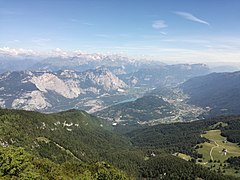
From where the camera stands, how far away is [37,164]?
137m

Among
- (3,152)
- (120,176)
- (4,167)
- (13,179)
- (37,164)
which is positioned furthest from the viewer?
(120,176)

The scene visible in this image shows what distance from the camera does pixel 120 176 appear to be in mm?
150375

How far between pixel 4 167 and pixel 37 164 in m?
40.2

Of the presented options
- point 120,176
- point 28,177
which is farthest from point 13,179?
point 120,176

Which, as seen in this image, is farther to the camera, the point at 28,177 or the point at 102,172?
the point at 102,172

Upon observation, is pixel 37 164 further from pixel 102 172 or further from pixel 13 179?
pixel 13 179

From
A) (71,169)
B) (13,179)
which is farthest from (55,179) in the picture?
(71,169)

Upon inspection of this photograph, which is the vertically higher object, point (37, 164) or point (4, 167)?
point (4, 167)

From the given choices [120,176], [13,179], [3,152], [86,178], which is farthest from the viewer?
[120,176]

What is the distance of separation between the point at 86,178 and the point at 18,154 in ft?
90.0

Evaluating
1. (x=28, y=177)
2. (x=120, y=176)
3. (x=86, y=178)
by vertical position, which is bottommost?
(x=120, y=176)

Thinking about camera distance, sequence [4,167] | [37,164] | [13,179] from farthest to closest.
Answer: [37,164] → [4,167] → [13,179]

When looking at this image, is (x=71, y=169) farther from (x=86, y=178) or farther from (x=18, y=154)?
(x=18, y=154)

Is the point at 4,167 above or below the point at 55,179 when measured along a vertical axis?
above
